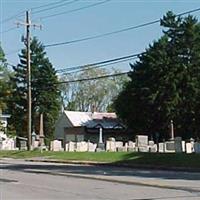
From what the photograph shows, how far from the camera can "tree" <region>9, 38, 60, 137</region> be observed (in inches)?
3730

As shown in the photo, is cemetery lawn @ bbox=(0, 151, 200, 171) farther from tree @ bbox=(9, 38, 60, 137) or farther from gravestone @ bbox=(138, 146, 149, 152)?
tree @ bbox=(9, 38, 60, 137)

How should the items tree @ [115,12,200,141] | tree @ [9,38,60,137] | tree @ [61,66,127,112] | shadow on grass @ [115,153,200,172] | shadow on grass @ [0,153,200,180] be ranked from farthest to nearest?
tree @ [61,66,127,112] < tree @ [9,38,60,137] < tree @ [115,12,200,141] < shadow on grass @ [115,153,200,172] < shadow on grass @ [0,153,200,180]

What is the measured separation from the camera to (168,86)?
73688 mm

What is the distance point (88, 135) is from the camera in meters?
88.6

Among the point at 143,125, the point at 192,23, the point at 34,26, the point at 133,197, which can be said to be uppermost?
the point at 192,23

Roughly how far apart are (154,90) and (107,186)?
55.1 metres

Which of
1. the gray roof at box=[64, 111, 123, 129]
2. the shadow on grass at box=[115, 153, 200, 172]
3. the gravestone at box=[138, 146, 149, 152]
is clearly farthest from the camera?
the gray roof at box=[64, 111, 123, 129]

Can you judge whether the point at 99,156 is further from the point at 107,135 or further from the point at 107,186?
the point at 107,135

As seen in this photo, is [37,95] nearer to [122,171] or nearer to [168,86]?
[168,86]

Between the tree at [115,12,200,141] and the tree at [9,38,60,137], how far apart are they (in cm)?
1910

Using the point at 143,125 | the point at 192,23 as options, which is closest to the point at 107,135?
the point at 143,125

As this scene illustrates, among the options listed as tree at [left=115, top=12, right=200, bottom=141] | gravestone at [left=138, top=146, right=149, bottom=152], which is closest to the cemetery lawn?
gravestone at [left=138, top=146, right=149, bottom=152]

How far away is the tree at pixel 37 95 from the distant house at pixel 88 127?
15.4 ft

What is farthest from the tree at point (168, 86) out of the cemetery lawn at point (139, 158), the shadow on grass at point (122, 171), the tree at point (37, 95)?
the shadow on grass at point (122, 171)
